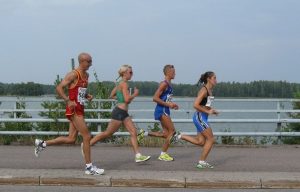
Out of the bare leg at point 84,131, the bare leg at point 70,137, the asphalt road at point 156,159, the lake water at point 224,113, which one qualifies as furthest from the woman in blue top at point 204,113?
the lake water at point 224,113

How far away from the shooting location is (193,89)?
18.6 m

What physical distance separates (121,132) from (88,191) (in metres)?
6.07

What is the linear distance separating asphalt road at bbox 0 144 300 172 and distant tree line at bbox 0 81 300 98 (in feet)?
7.16

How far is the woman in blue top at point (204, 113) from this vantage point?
10.6m

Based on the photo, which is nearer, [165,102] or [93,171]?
[93,171]

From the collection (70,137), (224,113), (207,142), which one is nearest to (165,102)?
(207,142)

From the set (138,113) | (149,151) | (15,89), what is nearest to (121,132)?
(138,113)

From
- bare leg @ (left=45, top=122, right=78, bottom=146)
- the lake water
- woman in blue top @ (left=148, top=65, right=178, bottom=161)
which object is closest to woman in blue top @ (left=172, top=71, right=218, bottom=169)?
woman in blue top @ (left=148, top=65, right=178, bottom=161)

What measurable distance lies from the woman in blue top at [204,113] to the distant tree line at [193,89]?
4.16m

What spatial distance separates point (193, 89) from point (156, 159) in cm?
699

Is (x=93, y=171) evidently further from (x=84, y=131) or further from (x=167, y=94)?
(x=167, y=94)

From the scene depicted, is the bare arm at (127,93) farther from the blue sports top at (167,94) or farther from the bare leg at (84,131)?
the bare leg at (84,131)

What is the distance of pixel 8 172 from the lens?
32.3 ft

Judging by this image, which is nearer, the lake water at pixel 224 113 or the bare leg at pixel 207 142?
the bare leg at pixel 207 142
